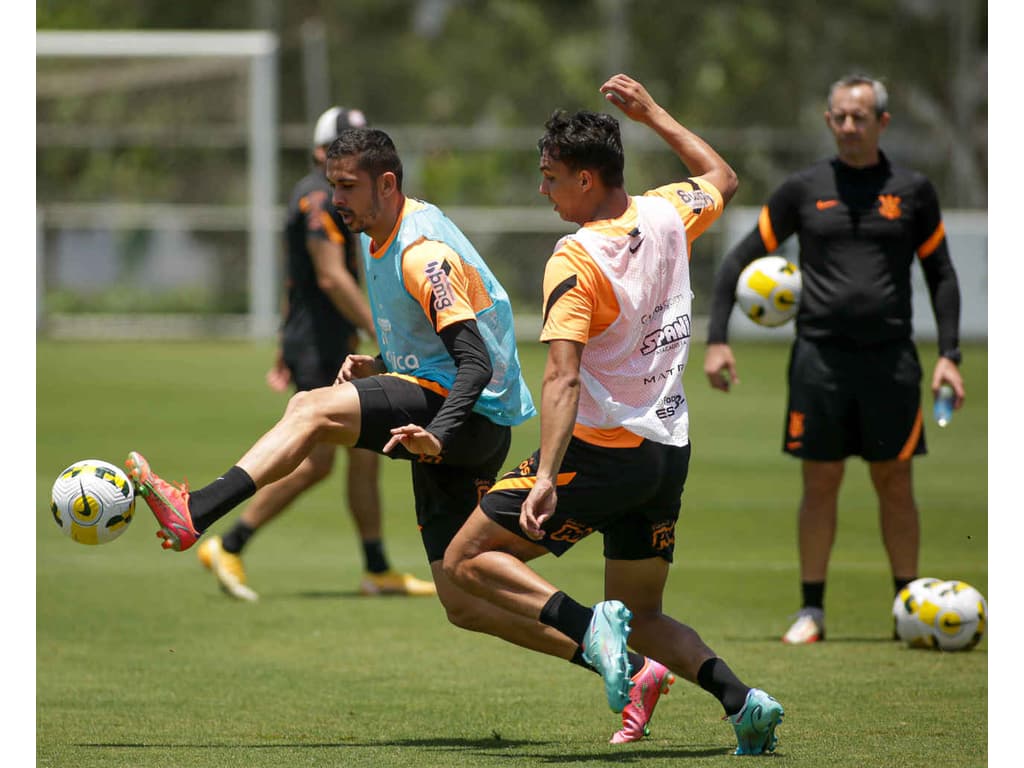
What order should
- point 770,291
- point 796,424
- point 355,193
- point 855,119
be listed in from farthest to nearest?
point 770,291
point 796,424
point 855,119
point 355,193

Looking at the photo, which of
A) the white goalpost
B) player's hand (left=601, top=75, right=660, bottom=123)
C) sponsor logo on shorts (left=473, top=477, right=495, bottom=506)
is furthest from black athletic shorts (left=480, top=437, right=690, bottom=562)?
the white goalpost

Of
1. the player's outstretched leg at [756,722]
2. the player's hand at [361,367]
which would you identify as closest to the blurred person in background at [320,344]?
the player's hand at [361,367]

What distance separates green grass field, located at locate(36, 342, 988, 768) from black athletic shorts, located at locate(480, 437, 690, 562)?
0.82 m

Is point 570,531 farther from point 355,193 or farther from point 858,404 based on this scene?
point 858,404

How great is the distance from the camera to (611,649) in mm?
5586

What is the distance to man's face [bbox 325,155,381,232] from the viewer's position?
6516 millimetres

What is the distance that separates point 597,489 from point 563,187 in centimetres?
105

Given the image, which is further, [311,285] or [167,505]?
[311,285]

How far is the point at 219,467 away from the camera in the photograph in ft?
51.6

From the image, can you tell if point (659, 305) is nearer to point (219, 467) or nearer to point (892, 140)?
point (219, 467)

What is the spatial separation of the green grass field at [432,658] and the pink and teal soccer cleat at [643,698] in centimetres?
13

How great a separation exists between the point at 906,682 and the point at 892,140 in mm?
36008

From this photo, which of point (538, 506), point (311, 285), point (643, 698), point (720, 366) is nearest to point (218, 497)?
point (538, 506)

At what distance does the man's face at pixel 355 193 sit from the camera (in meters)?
6.52
